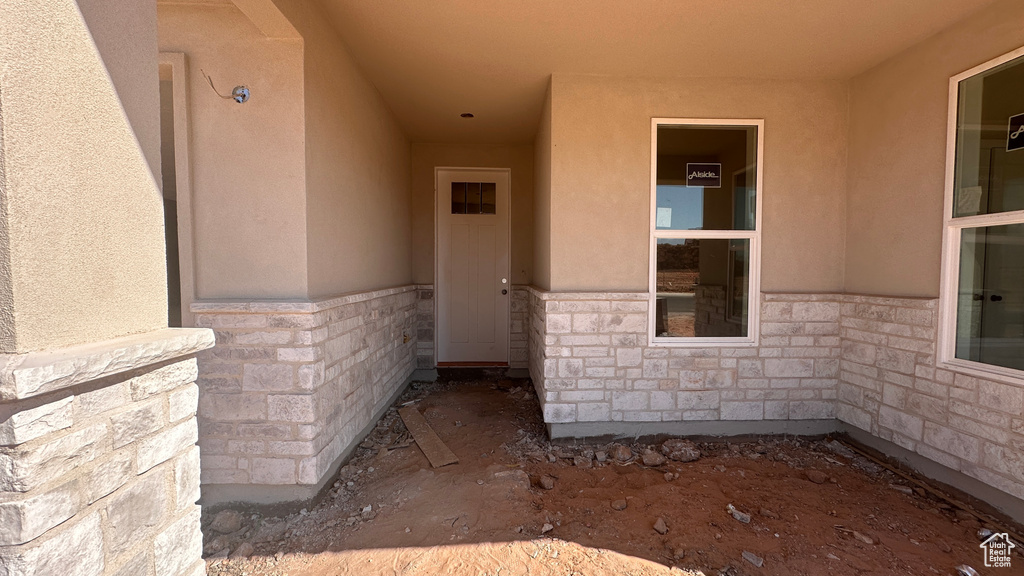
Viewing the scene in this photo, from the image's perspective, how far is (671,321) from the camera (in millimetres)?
3852

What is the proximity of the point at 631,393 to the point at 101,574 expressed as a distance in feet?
11.0

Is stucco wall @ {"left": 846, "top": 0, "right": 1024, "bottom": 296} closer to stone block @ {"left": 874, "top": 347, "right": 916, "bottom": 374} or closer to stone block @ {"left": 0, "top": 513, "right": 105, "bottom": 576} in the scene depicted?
stone block @ {"left": 874, "top": 347, "right": 916, "bottom": 374}

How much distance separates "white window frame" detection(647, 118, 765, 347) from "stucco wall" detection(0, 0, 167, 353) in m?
3.33

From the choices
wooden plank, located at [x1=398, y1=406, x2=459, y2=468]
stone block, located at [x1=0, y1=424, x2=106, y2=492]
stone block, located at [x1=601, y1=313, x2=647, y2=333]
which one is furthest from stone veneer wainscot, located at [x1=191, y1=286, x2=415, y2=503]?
stone block, located at [x1=601, y1=313, x2=647, y2=333]

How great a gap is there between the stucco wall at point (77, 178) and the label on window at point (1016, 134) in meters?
4.37


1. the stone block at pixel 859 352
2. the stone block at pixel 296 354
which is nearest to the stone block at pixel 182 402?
the stone block at pixel 296 354

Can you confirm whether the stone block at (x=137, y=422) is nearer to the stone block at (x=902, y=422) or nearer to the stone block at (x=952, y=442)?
the stone block at (x=952, y=442)

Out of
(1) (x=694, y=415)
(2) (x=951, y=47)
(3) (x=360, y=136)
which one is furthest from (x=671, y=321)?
(3) (x=360, y=136)

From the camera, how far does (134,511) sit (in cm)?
125

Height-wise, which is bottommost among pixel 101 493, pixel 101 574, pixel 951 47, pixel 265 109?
pixel 101 574

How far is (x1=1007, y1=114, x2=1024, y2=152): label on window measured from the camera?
2684 millimetres

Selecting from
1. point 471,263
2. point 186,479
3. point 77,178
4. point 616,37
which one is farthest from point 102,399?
point 471,263

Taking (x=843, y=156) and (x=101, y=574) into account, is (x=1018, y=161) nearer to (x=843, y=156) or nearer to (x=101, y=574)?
(x=843, y=156)

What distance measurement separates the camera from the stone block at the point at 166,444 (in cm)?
128
